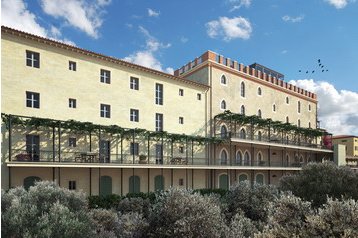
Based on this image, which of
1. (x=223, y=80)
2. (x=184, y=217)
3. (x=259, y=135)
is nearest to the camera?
(x=184, y=217)

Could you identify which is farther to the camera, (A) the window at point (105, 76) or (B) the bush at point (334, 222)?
(A) the window at point (105, 76)

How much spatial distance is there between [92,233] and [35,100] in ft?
52.2

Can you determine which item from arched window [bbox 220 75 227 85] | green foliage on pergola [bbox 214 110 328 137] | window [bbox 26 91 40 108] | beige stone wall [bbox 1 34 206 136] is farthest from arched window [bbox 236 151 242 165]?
window [bbox 26 91 40 108]

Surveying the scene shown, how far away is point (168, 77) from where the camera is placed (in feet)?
108

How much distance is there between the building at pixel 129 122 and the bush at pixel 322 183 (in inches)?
485

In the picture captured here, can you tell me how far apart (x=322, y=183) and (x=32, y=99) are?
23.5 metres

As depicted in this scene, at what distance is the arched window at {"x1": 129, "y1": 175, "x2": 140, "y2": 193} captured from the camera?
28.1 m

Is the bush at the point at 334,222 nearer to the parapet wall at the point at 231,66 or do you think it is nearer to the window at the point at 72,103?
the window at the point at 72,103

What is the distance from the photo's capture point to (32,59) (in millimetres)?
23297

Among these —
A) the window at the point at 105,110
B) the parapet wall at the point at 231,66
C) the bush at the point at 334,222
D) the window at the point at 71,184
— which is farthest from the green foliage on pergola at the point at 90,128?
the bush at the point at 334,222

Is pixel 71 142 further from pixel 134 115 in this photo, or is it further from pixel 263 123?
pixel 263 123

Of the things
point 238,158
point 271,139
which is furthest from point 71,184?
point 271,139

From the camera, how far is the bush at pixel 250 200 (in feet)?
49.8

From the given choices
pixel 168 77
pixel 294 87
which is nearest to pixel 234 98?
pixel 168 77
